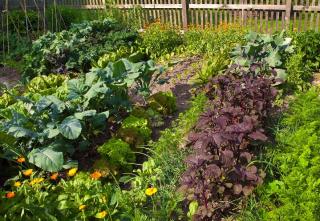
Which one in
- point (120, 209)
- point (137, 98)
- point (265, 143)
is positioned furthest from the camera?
point (137, 98)

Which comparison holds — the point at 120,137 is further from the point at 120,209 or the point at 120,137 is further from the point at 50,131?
the point at 120,209

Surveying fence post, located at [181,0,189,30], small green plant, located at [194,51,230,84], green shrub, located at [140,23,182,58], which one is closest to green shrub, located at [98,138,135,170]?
small green plant, located at [194,51,230,84]

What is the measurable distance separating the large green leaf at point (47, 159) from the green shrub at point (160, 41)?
4.67 metres

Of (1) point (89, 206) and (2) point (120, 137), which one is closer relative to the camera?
(1) point (89, 206)

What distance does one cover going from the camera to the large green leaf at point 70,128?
399 cm

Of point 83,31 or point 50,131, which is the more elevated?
point 83,31

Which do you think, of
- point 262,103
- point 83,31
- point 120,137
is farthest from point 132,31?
point 262,103

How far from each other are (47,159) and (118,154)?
77cm

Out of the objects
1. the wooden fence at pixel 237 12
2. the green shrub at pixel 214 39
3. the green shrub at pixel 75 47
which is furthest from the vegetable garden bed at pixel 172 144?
the wooden fence at pixel 237 12

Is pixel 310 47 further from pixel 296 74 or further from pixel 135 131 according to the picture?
pixel 135 131

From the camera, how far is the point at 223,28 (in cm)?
818

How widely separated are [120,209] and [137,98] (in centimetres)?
301

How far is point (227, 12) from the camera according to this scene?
30.7 ft

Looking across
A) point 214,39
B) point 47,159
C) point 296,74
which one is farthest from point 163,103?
point 214,39
